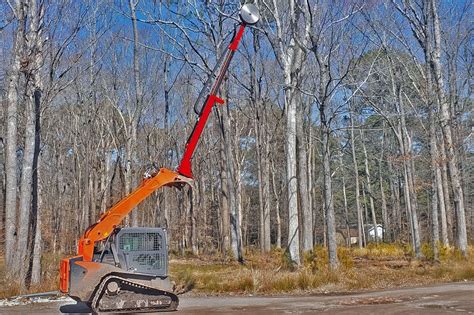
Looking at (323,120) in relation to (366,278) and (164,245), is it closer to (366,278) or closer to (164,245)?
(366,278)

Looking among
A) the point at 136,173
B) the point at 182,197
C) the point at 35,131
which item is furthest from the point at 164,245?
the point at 182,197

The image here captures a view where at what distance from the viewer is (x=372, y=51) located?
2428cm

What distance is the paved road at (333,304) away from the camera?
10.7m

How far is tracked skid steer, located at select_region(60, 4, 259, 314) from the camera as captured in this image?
9164 mm

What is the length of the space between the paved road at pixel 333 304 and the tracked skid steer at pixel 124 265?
0.78m

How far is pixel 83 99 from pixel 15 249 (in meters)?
21.1

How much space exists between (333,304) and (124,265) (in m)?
5.05

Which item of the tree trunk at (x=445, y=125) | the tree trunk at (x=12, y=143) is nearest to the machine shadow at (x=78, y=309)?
the tree trunk at (x=12, y=143)

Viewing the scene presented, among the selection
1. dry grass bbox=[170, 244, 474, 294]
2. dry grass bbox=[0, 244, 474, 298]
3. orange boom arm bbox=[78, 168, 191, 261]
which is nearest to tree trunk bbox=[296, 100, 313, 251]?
dry grass bbox=[170, 244, 474, 294]

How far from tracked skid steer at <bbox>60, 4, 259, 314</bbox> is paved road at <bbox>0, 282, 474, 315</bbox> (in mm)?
777

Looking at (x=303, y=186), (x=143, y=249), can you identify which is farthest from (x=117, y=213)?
(x=303, y=186)

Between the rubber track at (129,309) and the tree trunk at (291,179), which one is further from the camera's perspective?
the tree trunk at (291,179)

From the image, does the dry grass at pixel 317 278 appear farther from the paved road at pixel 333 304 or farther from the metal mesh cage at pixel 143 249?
the metal mesh cage at pixel 143 249

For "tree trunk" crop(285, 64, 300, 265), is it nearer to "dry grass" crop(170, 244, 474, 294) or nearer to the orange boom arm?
"dry grass" crop(170, 244, 474, 294)
